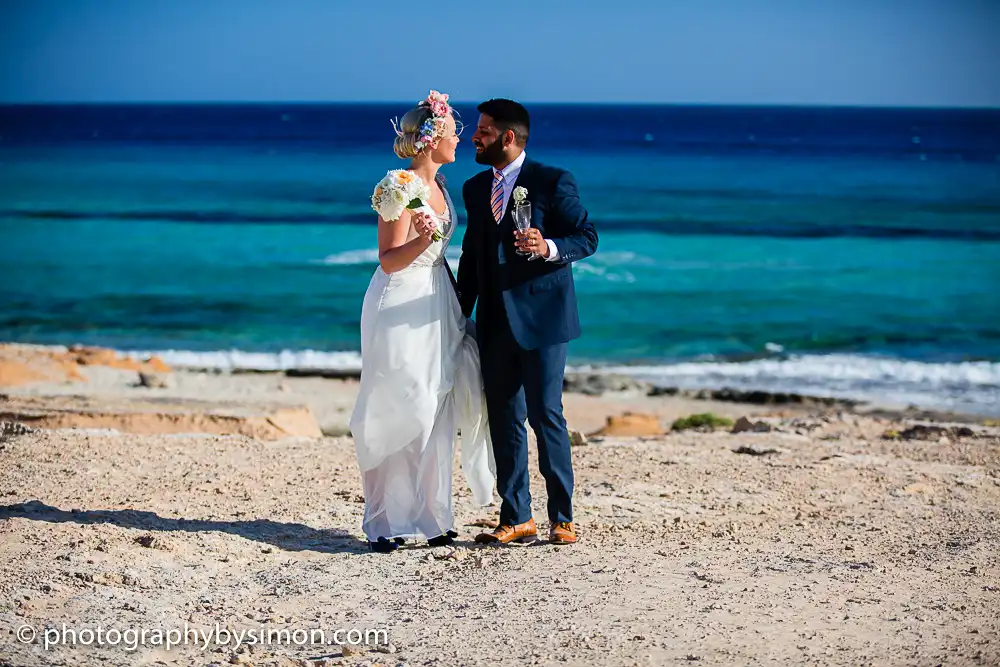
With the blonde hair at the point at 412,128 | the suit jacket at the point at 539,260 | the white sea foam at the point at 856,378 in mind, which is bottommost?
the white sea foam at the point at 856,378

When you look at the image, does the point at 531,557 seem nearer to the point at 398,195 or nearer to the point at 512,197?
the point at 512,197

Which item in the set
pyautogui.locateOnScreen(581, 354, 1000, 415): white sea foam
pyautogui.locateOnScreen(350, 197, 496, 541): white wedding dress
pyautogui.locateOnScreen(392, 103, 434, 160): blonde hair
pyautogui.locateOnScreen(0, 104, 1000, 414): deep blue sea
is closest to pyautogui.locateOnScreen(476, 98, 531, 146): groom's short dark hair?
pyautogui.locateOnScreen(392, 103, 434, 160): blonde hair

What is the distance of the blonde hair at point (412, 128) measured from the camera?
17.4 ft

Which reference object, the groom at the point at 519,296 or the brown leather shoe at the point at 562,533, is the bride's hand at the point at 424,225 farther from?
the brown leather shoe at the point at 562,533

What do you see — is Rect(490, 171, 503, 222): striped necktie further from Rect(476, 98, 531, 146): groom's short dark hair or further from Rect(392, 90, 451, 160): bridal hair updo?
Rect(392, 90, 451, 160): bridal hair updo

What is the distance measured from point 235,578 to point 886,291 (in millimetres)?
20416

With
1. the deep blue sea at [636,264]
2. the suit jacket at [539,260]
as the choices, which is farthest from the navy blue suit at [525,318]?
the deep blue sea at [636,264]

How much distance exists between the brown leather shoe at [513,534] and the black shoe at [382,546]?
1.42 ft

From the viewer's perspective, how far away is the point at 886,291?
23359 mm

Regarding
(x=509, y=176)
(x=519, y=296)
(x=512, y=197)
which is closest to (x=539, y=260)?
(x=519, y=296)

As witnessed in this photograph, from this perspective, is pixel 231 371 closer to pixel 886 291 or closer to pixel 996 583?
pixel 996 583

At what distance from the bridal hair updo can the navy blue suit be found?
0.89ft

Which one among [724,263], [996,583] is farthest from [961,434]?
[724,263]

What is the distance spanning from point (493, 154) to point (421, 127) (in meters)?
0.35
